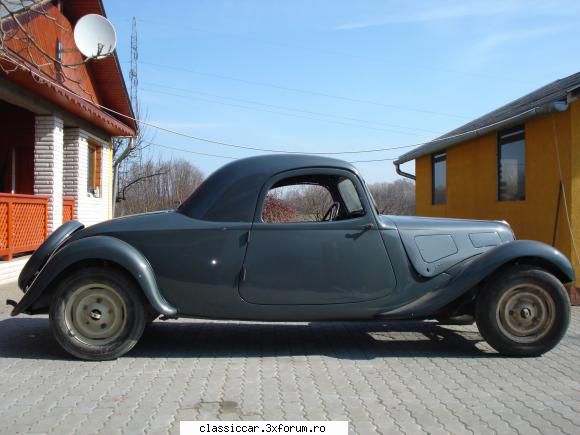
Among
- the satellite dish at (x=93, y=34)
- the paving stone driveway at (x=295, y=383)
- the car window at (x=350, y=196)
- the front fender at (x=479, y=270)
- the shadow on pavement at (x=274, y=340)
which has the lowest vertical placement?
the paving stone driveway at (x=295, y=383)

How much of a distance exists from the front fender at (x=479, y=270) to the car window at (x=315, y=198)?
97cm

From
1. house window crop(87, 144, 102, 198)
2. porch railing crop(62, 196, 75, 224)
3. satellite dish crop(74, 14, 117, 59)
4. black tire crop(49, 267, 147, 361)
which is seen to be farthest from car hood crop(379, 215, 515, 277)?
house window crop(87, 144, 102, 198)

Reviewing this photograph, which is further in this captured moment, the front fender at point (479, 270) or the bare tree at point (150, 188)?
the bare tree at point (150, 188)

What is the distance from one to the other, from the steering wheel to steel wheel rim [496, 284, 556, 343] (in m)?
1.70

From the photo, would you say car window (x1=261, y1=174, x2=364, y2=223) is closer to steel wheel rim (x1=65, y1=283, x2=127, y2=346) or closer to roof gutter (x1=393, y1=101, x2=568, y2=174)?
steel wheel rim (x1=65, y1=283, x2=127, y2=346)

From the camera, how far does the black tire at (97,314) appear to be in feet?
15.7

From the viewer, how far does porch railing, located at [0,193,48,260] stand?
30.0 feet

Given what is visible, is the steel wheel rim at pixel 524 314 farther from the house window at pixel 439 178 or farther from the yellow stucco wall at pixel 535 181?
the house window at pixel 439 178

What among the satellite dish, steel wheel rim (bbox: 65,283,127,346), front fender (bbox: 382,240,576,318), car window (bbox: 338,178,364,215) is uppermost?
the satellite dish

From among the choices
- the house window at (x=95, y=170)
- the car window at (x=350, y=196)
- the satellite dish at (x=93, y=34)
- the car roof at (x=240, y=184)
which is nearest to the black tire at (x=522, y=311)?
the car window at (x=350, y=196)

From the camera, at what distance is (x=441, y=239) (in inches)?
207

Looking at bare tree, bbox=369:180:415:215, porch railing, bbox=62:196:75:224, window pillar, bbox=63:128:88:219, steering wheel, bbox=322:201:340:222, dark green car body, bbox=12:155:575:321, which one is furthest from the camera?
bare tree, bbox=369:180:415:215

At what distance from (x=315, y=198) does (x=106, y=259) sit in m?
2.28

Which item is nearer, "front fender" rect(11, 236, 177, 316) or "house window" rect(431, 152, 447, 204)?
"front fender" rect(11, 236, 177, 316)
